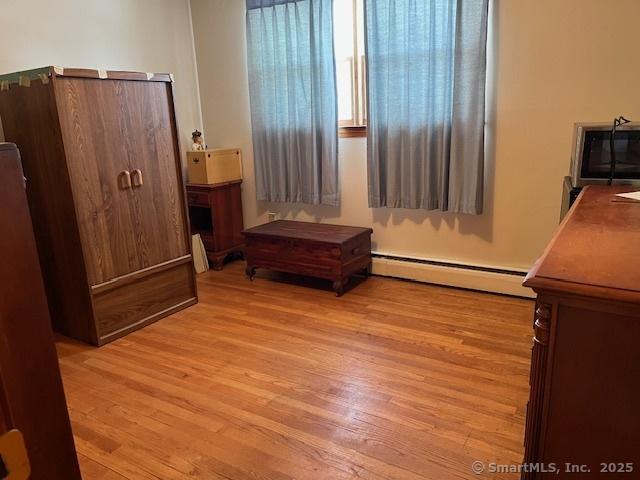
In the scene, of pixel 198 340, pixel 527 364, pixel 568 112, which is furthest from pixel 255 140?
pixel 527 364

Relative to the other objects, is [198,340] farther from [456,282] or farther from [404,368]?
[456,282]

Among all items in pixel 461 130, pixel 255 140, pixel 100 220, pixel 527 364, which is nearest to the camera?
pixel 527 364

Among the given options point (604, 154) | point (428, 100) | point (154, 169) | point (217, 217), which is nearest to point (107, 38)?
point (154, 169)

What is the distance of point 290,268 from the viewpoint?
3.46 metres

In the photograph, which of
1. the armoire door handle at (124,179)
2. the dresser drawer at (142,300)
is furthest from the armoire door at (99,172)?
the dresser drawer at (142,300)

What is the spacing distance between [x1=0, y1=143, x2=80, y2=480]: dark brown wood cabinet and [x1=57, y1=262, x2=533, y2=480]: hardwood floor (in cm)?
86

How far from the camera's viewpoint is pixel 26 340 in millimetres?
834

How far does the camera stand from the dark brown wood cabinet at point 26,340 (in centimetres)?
79

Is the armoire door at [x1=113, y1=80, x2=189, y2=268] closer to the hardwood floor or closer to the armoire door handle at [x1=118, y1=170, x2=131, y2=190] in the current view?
the armoire door handle at [x1=118, y1=170, x2=131, y2=190]

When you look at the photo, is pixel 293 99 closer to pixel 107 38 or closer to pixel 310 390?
pixel 107 38

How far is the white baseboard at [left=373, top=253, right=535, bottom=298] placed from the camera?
3.15 metres

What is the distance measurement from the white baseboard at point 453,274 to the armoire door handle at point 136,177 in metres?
1.82

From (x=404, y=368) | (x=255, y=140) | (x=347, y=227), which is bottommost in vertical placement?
(x=404, y=368)

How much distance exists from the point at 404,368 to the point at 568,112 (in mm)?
1857
